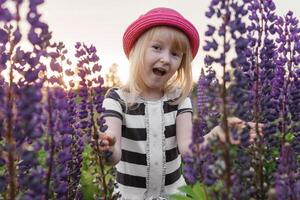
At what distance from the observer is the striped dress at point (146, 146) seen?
4.64 m

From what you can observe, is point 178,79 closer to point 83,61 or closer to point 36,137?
point 83,61

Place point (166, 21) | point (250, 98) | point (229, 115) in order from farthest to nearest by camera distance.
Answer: point (166, 21), point (250, 98), point (229, 115)

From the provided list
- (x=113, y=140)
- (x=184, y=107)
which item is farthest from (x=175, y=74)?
(x=113, y=140)

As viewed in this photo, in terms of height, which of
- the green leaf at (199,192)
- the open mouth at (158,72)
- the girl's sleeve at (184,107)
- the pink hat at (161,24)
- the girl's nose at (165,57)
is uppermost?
the pink hat at (161,24)

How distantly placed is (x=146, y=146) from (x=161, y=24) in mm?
930

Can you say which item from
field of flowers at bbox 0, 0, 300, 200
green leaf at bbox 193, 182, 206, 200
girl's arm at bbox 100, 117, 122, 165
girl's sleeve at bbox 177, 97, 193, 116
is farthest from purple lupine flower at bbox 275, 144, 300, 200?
girl's sleeve at bbox 177, 97, 193, 116

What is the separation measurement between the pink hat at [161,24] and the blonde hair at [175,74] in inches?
1.4

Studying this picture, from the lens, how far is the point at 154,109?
470 centimetres

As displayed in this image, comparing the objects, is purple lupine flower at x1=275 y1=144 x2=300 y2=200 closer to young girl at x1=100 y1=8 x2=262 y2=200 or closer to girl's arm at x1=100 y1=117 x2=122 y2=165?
girl's arm at x1=100 y1=117 x2=122 y2=165

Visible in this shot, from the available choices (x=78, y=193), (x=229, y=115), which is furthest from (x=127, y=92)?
(x=229, y=115)

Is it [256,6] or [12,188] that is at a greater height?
[256,6]

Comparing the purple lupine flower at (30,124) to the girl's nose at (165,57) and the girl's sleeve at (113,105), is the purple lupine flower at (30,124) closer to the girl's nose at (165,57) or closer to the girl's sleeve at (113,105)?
the girl's nose at (165,57)

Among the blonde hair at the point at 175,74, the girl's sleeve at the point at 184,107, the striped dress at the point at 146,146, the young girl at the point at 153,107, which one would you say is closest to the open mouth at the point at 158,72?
the young girl at the point at 153,107

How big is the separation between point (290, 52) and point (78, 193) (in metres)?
1.87
